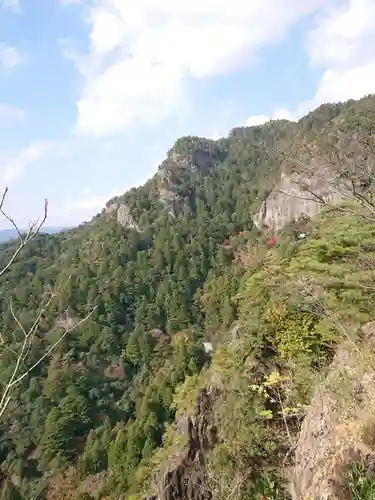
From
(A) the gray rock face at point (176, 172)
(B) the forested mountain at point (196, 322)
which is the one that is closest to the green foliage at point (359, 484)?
(B) the forested mountain at point (196, 322)

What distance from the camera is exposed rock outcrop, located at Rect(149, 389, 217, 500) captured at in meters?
9.48

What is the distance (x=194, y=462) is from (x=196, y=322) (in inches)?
1845

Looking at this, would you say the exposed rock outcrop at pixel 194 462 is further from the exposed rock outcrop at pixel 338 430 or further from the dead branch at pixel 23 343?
the dead branch at pixel 23 343

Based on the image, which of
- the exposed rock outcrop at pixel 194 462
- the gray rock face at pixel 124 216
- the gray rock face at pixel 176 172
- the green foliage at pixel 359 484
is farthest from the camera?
the gray rock face at pixel 176 172

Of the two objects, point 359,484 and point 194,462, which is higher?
point 359,484

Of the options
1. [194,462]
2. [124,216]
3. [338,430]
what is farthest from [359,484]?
[124,216]

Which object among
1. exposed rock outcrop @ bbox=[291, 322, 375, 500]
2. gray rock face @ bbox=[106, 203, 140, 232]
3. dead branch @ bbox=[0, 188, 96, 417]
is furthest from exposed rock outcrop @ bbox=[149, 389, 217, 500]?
gray rock face @ bbox=[106, 203, 140, 232]

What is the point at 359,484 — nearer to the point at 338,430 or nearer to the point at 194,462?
the point at 338,430

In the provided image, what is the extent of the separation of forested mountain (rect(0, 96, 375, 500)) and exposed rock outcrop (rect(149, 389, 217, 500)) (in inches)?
1.6

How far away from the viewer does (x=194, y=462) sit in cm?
1001

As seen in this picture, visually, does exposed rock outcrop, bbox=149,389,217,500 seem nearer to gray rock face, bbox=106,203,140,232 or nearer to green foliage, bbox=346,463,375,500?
green foliage, bbox=346,463,375,500

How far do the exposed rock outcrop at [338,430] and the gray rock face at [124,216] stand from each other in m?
72.9

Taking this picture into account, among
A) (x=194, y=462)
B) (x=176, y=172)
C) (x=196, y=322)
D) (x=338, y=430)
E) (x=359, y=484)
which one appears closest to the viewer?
(x=359, y=484)

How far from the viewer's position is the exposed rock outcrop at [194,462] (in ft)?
31.1
